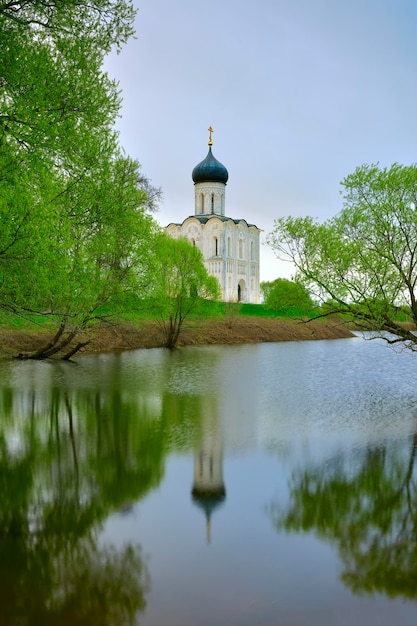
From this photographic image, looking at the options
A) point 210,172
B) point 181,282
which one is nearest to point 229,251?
point 210,172

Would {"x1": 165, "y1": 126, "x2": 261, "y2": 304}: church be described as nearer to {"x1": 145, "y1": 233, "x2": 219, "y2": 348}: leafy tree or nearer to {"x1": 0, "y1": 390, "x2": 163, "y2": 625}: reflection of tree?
{"x1": 145, "y1": 233, "x2": 219, "y2": 348}: leafy tree

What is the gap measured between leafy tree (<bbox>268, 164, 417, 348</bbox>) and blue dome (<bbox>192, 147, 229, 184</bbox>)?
154 ft

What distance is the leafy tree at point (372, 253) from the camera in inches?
574

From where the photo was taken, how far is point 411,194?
14680 millimetres

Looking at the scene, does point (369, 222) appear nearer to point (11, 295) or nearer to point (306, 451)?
point (306, 451)

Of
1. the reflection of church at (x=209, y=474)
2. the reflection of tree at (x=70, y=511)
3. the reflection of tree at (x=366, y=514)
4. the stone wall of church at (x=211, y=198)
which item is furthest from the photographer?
the stone wall of church at (x=211, y=198)

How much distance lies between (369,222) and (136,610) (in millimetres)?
12470

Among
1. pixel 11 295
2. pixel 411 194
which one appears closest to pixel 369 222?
pixel 411 194

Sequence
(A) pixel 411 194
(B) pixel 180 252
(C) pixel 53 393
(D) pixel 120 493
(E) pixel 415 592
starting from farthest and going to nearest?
(B) pixel 180 252, (C) pixel 53 393, (A) pixel 411 194, (D) pixel 120 493, (E) pixel 415 592

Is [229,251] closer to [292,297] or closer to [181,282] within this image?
[181,282]

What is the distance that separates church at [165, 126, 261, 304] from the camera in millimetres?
60219

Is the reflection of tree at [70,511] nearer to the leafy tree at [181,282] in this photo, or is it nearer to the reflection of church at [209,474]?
the reflection of church at [209,474]

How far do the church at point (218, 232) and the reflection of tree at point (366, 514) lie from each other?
1981 inches

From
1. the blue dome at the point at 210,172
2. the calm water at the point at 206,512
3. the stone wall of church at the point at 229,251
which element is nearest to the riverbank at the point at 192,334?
the stone wall of church at the point at 229,251
